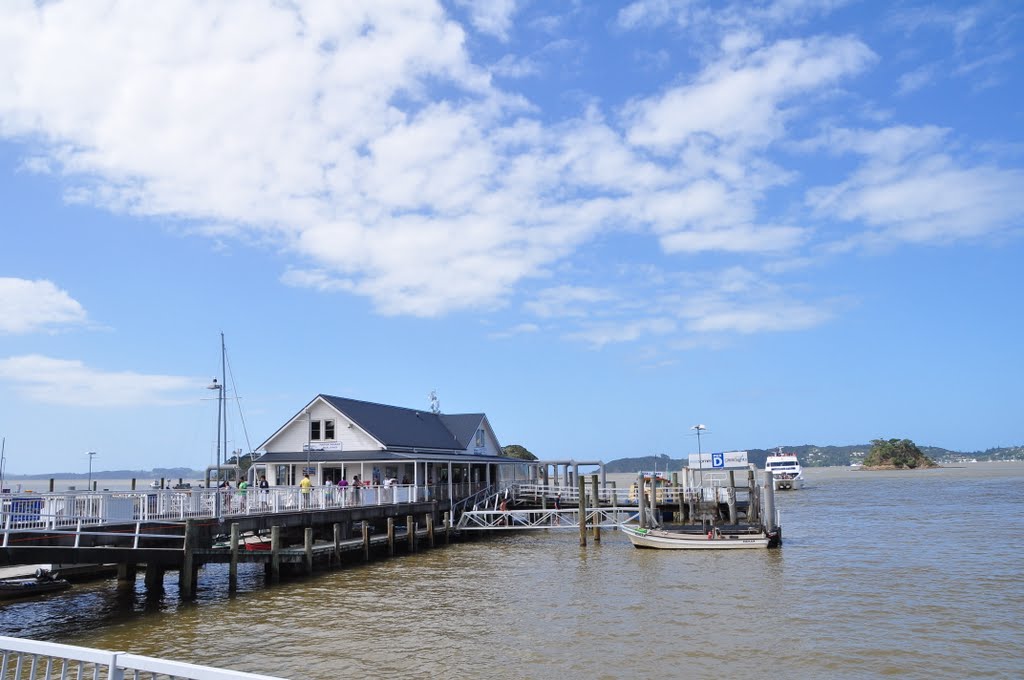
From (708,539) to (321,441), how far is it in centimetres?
2109

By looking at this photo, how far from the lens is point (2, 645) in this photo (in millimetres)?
6234

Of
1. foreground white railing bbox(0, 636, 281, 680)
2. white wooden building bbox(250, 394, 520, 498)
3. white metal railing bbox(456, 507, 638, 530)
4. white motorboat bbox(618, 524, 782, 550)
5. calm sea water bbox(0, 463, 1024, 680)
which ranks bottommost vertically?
calm sea water bbox(0, 463, 1024, 680)

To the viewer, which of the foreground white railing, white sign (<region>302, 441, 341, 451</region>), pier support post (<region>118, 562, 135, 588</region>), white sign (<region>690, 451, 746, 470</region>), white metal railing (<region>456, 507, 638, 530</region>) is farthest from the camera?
white sign (<region>690, 451, 746, 470</region>)

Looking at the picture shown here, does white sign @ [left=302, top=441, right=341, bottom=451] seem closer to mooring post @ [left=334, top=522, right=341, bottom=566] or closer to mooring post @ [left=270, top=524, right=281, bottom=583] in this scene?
mooring post @ [left=334, top=522, right=341, bottom=566]

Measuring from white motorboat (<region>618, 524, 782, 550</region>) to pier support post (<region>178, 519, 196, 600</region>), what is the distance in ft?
63.4

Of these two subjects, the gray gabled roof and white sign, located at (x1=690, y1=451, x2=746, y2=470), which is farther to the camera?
white sign, located at (x1=690, y1=451, x2=746, y2=470)

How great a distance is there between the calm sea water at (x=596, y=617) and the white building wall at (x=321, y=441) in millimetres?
10676

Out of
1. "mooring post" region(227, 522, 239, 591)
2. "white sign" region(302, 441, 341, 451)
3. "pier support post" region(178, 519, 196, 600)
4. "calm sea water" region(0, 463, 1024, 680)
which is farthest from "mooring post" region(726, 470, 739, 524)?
"pier support post" region(178, 519, 196, 600)

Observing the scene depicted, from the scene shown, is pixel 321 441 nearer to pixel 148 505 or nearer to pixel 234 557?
pixel 234 557

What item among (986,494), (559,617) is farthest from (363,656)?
(986,494)

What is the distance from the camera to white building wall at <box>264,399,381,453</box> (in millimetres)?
43219

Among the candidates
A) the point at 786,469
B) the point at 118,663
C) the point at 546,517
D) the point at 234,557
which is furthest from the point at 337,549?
the point at 786,469

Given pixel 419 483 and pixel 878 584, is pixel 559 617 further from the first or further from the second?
pixel 419 483

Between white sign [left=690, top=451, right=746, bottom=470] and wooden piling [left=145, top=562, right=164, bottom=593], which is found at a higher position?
white sign [left=690, top=451, right=746, bottom=470]
